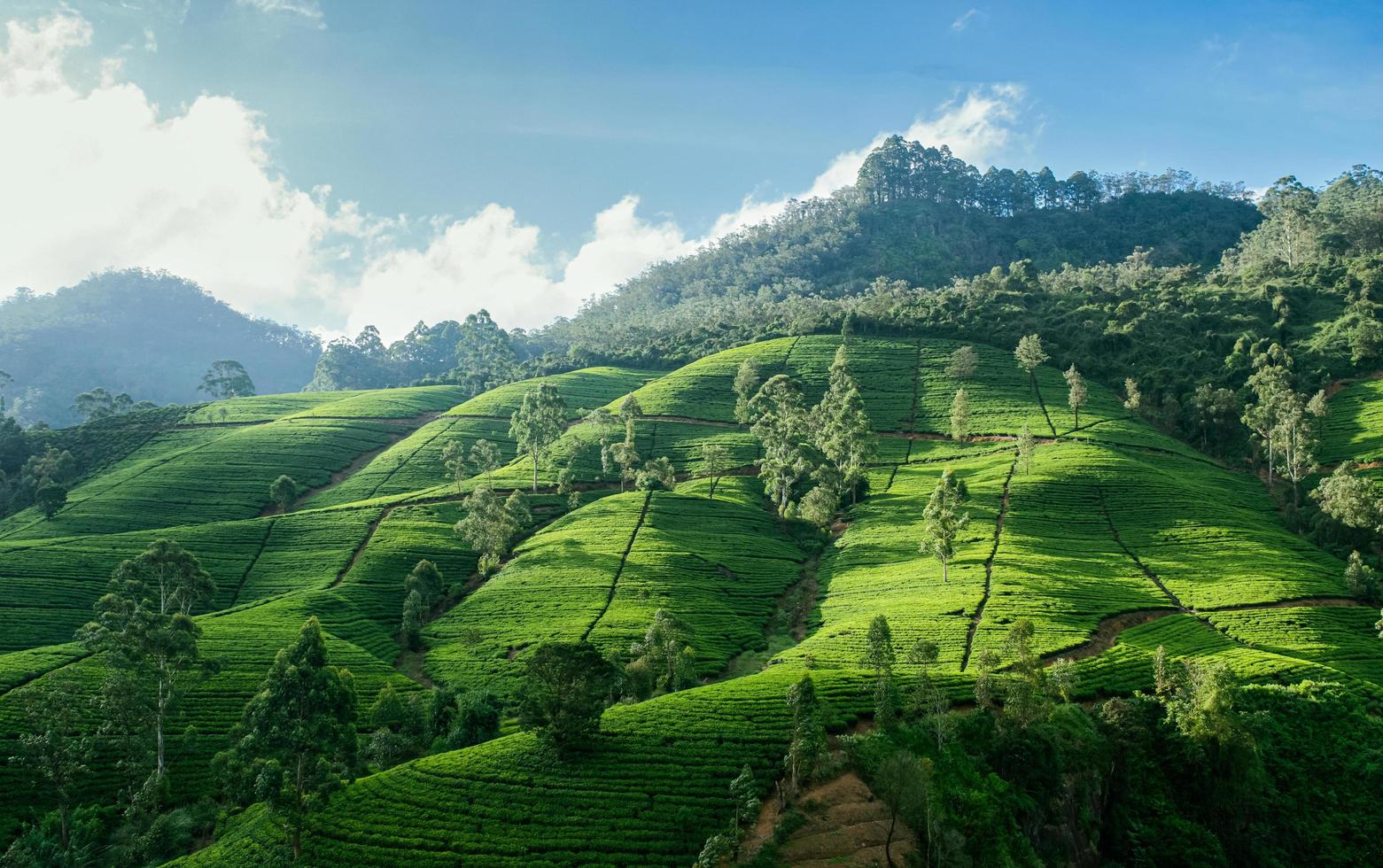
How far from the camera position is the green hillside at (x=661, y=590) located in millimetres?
38250

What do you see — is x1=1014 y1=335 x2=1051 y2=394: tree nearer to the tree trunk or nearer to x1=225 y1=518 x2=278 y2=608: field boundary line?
the tree trunk

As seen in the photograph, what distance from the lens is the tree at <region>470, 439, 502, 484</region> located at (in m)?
107

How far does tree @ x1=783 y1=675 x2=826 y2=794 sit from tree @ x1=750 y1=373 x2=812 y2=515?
5108cm

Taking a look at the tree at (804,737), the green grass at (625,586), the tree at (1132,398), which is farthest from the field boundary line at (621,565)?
the tree at (1132,398)

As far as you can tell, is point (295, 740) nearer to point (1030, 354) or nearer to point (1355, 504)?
point (1355, 504)

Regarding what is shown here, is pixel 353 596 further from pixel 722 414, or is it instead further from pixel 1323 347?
pixel 1323 347

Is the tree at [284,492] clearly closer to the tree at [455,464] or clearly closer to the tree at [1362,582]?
the tree at [455,464]

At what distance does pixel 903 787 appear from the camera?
3284 centimetres

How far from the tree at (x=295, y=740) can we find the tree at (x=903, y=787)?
23.6m

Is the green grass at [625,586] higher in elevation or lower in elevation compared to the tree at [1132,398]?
lower

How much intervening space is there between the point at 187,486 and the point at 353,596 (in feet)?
150

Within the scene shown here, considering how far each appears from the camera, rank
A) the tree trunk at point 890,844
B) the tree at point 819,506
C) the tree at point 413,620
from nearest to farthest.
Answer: the tree trunk at point 890,844, the tree at point 413,620, the tree at point 819,506

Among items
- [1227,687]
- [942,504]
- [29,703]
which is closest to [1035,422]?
[942,504]

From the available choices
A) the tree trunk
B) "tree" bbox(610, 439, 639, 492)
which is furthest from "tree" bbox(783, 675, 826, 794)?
"tree" bbox(610, 439, 639, 492)
